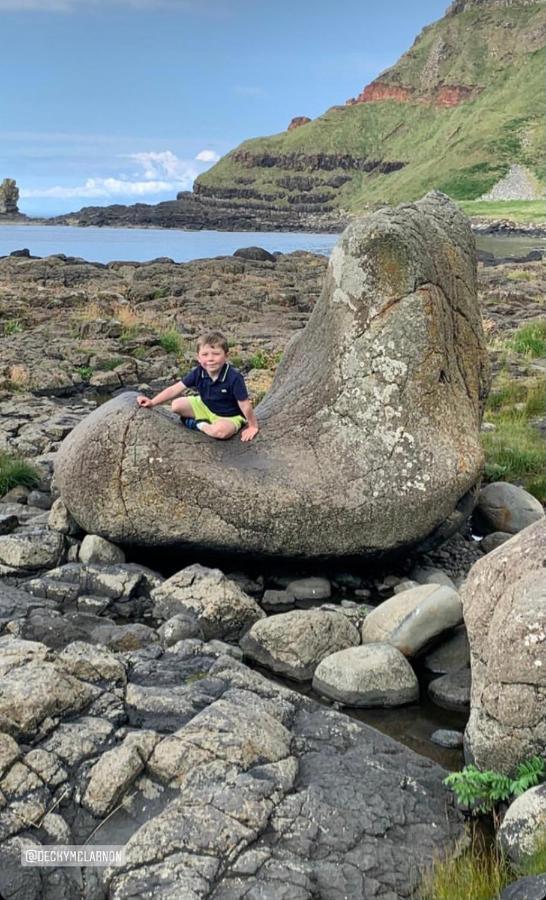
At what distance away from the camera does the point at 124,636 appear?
7703 mm

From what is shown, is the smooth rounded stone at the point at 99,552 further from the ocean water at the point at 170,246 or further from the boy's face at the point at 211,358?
the ocean water at the point at 170,246

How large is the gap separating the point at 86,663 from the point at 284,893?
2371 mm

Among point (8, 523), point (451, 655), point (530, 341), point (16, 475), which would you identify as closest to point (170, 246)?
point (530, 341)

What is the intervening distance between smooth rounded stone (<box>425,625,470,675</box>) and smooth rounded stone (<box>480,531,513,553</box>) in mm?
2983

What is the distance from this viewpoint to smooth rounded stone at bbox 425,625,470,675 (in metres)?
7.76

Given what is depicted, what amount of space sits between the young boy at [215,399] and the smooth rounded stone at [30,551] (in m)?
1.85

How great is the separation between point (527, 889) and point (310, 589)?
526 cm

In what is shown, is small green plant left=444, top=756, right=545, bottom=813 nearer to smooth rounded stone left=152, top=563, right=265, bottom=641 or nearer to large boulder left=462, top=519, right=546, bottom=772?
large boulder left=462, top=519, right=546, bottom=772

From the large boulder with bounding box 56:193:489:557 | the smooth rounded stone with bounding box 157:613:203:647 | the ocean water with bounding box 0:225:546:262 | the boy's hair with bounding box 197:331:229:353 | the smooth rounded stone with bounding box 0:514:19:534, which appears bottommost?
the ocean water with bounding box 0:225:546:262

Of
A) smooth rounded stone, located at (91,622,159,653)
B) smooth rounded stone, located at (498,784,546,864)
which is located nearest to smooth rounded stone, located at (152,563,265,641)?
smooth rounded stone, located at (91,622,159,653)

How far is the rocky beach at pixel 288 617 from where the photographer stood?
5.09 m

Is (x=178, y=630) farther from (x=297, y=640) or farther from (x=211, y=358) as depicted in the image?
(x=211, y=358)

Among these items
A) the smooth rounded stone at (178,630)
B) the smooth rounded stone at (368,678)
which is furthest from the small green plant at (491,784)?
the smooth rounded stone at (178,630)

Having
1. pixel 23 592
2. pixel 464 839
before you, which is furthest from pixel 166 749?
pixel 23 592
